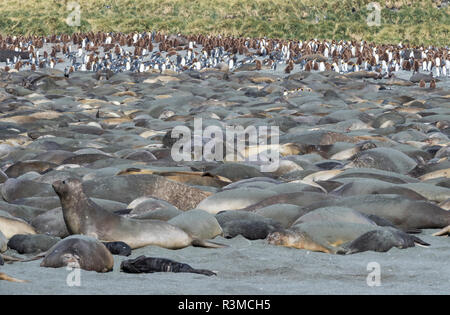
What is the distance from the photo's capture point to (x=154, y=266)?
3.80 metres

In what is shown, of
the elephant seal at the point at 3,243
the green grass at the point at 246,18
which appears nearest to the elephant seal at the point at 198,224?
the elephant seal at the point at 3,243

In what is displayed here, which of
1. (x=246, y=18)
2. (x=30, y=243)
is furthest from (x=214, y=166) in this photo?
(x=246, y=18)

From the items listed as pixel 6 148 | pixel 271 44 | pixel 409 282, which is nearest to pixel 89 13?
pixel 271 44

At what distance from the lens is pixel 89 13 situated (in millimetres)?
35906

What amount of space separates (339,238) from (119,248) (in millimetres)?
1259

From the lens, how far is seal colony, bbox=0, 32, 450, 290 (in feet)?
14.7

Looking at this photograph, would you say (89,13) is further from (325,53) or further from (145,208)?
(145,208)

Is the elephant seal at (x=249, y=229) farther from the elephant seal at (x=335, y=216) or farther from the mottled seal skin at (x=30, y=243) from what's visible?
the mottled seal skin at (x=30, y=243)

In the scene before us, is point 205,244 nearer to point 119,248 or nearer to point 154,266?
point 119,248

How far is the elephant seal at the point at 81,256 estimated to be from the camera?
377 centimetres

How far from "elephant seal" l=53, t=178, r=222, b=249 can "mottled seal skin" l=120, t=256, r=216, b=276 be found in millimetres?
589

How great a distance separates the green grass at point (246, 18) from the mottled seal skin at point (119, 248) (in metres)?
26.1

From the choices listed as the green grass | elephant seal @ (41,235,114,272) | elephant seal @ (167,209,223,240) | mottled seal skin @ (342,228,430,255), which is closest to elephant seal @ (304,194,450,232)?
mottled seal skin @ (342,228,430,255)
